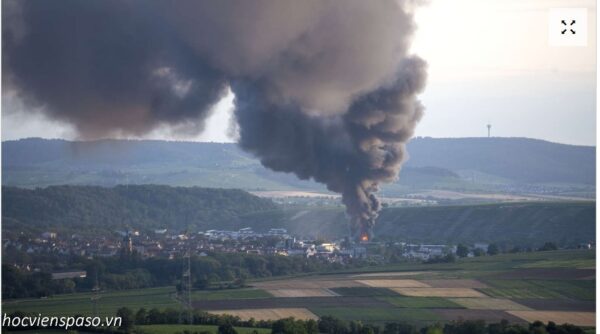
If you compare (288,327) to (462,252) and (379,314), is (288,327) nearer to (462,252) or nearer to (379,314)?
(379,314)

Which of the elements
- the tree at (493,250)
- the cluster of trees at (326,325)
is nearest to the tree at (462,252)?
the tree at (493,250)

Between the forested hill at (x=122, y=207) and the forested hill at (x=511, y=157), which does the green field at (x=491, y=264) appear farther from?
the forested hill at (x=511, y=157)

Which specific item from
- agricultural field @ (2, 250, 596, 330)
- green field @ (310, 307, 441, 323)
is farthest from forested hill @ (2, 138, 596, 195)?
green field @ (310, 307, 441, 323)

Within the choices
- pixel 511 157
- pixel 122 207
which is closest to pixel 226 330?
pixel 122 207

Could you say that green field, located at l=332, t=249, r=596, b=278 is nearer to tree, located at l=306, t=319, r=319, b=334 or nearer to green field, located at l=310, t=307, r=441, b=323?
green field, located at l=310, t=307, r=441, b=323

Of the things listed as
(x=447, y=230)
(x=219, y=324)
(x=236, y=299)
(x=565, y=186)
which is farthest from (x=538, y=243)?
(x=565, y=186)

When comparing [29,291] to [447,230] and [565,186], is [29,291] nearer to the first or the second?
[447,230]
